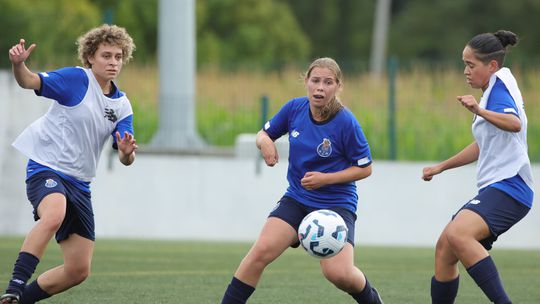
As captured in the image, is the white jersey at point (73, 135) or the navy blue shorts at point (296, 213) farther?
the white jersey at point (73, 135)

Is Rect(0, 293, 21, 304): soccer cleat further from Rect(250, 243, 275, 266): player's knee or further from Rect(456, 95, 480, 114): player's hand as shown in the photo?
Rect(456, 95, 480, 114): player's hand

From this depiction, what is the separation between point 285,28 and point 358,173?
35794 millimetres

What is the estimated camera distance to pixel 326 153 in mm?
7137

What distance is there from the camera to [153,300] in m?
8.04

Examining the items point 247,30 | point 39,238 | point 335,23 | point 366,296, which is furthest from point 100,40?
point 335,23

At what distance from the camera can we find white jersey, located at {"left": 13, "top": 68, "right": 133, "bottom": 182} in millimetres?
7426

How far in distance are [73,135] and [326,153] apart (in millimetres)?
1706

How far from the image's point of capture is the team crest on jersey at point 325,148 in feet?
23.4

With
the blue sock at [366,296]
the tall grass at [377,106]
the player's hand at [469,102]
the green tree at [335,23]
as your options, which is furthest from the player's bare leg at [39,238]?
the green tree at [335,23]

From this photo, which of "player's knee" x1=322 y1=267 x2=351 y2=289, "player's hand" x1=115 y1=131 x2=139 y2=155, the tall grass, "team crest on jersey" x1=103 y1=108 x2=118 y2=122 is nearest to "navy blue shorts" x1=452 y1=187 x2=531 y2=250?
"player's knee" x1=322 y1=267 x2=351 y2=289

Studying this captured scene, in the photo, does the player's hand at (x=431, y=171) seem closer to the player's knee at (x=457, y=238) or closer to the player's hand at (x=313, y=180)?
the player's knee at (x=457, y=238)

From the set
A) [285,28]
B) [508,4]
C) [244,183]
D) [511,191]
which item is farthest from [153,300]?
[508,4]

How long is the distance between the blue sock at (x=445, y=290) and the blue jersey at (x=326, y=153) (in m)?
0.74

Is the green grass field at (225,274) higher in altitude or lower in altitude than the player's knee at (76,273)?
lower
